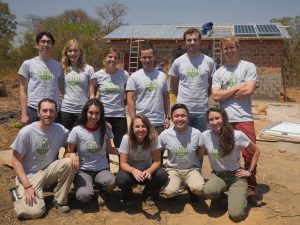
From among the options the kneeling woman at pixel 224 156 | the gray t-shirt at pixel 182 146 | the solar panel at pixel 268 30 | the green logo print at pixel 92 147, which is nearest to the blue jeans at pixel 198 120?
the gray t-shirt at pixel 182 146

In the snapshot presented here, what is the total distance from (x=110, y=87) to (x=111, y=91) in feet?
0.17

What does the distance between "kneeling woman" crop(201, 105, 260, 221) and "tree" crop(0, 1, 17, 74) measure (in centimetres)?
2089

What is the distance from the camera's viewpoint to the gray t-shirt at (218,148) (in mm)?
4035

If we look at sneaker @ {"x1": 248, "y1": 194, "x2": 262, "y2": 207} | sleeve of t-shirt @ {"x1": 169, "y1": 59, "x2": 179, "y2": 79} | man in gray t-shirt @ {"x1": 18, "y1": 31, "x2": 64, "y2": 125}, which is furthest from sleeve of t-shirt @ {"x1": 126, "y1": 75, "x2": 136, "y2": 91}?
sneaker @ {"x1": 248, "y1": 194, "x2": 262, "y2": 207}

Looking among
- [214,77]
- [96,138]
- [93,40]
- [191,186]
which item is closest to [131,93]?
[96,138]

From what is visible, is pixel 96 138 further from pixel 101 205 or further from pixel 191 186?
pixel 191 186

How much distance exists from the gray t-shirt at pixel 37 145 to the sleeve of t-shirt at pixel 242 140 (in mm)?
1955

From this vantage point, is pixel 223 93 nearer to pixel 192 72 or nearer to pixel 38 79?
pixel 192 72

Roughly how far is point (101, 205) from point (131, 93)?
1.34 metres

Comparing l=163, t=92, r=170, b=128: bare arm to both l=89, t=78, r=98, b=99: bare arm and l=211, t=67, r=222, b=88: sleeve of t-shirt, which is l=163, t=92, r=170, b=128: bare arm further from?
l=89, t=78, r=98, b=99: bare arm

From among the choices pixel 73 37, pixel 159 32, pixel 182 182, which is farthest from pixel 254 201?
pixel 73 37

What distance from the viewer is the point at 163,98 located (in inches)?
176

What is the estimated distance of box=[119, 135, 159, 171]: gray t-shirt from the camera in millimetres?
4105

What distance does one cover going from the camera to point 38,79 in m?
4.36
